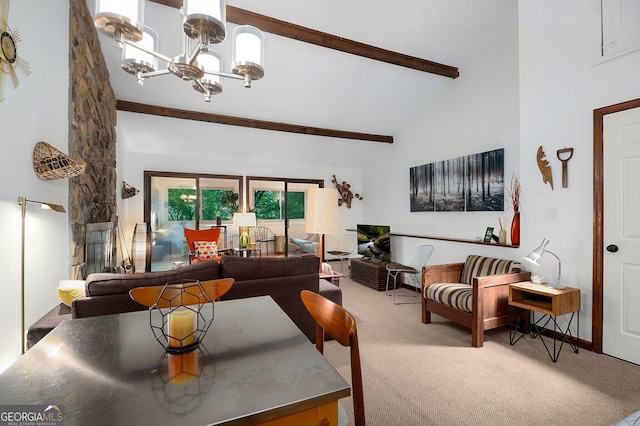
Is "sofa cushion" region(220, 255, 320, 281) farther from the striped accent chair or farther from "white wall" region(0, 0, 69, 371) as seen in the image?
the striped accent chair

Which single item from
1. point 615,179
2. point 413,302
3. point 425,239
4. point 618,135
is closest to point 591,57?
point 618,135

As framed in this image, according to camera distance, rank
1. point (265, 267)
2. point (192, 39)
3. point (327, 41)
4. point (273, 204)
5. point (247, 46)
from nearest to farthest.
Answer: point (192, 39) → point (247, 46) → point (265, 267) → point (327, 41) → point (273, 204)

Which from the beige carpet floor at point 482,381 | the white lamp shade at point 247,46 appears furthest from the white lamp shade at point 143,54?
the beige carpet floor at point 482,381

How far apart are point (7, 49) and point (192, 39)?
3.68 ft

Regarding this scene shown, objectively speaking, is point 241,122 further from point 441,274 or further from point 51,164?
point 441,274

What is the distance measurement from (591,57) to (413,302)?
333 centimetres

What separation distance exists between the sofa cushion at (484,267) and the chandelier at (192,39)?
319cm

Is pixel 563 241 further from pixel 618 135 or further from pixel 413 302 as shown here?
pixel 413 302

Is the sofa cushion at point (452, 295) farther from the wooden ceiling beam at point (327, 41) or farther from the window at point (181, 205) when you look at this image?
the window at point (181, 205)

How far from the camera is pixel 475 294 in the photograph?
2.82 metres

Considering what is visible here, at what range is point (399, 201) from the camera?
593 cm

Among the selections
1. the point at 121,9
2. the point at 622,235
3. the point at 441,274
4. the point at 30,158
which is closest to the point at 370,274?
the point at 441,274

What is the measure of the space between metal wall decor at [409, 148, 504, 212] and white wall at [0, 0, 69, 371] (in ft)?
15.5

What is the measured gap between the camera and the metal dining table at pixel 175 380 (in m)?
0.61
